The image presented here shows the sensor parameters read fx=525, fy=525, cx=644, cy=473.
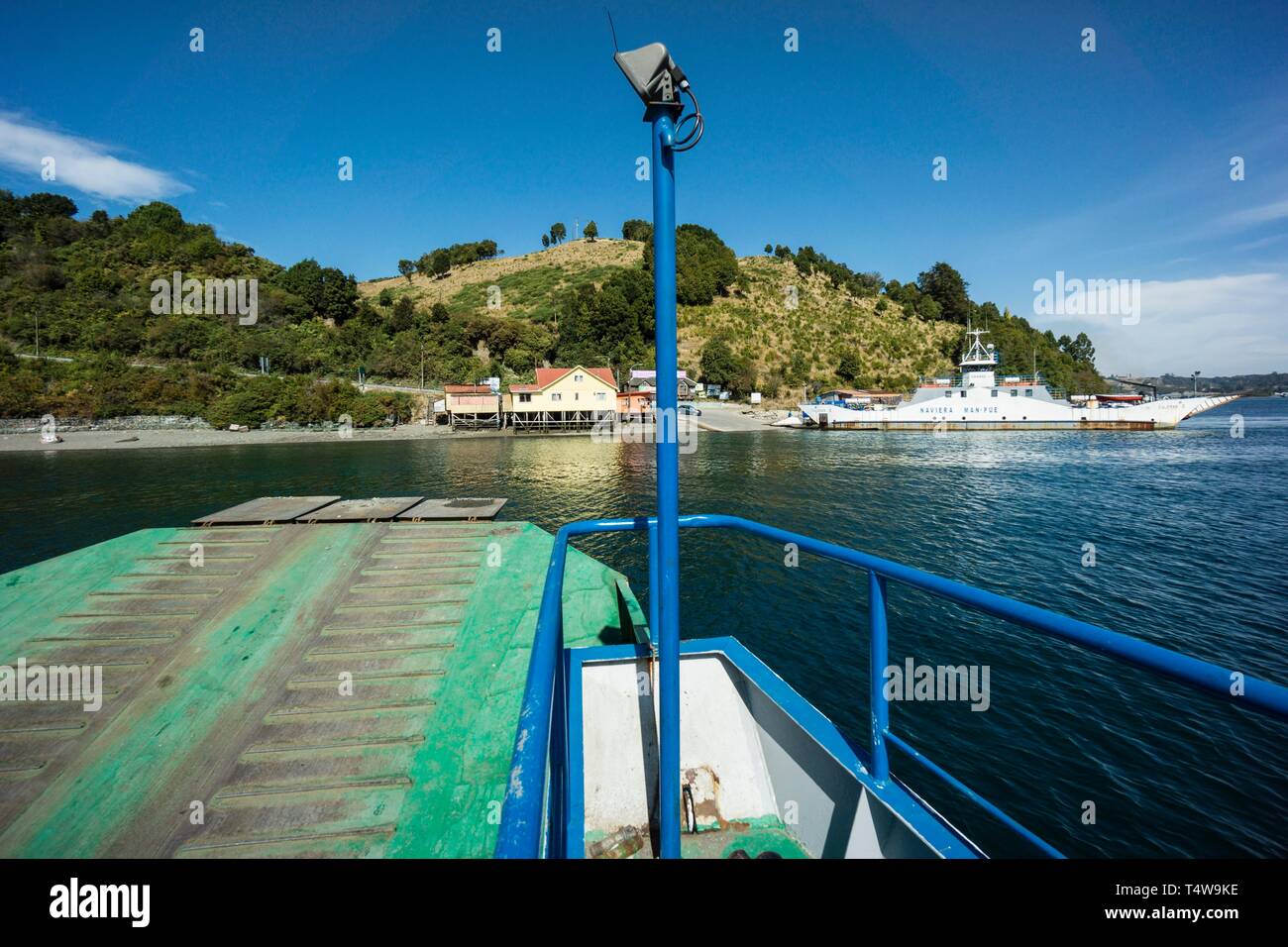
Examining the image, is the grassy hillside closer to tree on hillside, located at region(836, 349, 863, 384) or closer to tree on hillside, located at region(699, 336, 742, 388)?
tree on hillside, located at region(836, 349, 863, 384)

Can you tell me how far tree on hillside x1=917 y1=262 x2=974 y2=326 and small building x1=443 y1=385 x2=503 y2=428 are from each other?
4068 inches

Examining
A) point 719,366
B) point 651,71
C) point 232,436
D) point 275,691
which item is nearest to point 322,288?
point 232,436

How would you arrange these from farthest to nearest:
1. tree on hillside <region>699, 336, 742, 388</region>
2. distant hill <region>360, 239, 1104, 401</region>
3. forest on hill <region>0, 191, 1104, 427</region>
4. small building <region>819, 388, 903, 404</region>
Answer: distant hill <region>360, 239, 1104, 401</region>, tree on hillside <region>699, 336, 742, 388</region>, small building <region>819, 388, 903, 404</region>, forest on hill <region>0, 191, 1104, 427</region>

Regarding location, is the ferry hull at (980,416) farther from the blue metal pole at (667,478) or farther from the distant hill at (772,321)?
the blue metal pole at (667,478)

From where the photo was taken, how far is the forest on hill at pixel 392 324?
65562 mm

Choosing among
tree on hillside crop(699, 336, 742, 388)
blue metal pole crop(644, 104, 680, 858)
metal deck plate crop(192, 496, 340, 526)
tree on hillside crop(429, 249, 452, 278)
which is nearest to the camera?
blue metal pole crop(644, 104, 680, 858)

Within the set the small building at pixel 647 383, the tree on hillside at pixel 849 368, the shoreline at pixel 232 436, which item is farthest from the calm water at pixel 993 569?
the tree on hillside at pixel 849 368

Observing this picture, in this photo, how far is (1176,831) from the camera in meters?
7.34

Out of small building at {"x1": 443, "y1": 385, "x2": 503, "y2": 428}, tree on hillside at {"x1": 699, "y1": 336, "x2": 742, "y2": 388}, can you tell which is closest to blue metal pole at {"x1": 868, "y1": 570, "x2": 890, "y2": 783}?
small building at {"x1": 443, "y1": 385, "x2": 503, "y2": 428}

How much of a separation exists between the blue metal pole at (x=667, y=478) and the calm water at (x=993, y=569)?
723cm

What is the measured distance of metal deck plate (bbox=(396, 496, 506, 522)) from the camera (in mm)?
11602

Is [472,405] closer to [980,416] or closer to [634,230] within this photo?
[980,416]

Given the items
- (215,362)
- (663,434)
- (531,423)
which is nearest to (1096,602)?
(663,434)

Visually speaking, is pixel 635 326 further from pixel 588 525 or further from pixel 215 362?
pixel 588 525
